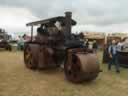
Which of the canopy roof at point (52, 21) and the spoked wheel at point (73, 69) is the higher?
the canopy roof at point (52, 21)

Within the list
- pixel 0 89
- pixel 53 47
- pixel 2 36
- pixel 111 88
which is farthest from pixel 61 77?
pixel 2 36

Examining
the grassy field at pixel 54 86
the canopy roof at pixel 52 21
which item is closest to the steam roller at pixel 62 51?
the canopy roof at pixel 52 21

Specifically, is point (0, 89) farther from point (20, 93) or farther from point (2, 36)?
point (2, 36)

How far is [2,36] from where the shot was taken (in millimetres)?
24828

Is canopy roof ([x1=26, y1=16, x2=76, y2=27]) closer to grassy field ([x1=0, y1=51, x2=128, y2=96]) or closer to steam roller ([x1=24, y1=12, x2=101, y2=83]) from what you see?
steam roller ([x1=24, y1=12, x2=101, y2=83])

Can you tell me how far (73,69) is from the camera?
22.5 feet

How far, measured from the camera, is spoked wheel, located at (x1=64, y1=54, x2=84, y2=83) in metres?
6.55

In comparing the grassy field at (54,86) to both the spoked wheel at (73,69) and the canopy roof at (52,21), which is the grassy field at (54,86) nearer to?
the spoked wheel at (73,69)

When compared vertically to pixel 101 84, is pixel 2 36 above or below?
above

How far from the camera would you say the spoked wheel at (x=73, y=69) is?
21.5ft

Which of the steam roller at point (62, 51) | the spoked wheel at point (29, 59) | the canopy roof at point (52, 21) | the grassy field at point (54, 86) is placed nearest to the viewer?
the grassy field at point (54, 86)

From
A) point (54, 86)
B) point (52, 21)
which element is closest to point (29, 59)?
point (52, 21)

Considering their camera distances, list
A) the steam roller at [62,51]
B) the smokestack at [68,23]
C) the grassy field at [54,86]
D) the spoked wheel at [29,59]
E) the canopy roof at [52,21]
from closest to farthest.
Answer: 1. the grassy field at [54,86]
2. the steam roller at [62,51]
3. the smokestack at [68,23]
4. the canopy roof at [52,21]
5. the spoked wheel at [29,59]

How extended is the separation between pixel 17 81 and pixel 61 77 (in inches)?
64.9
